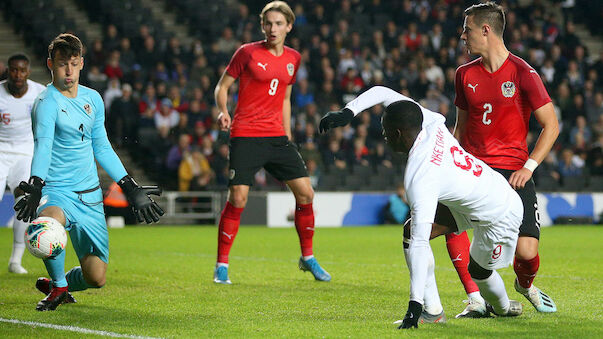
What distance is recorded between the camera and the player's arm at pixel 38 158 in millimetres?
5816

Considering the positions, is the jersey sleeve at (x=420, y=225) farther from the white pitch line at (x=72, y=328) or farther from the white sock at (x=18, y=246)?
the white sock at (x=18, y=246)

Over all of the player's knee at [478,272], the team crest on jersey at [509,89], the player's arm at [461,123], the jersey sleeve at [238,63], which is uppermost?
the jersey sleeve at [238,63]

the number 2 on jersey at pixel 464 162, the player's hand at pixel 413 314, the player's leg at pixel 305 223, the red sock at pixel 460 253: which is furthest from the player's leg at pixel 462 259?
the player's leg at pixel 305 223

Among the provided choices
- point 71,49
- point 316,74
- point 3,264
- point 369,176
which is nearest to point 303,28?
point 316,74

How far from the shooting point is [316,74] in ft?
69.8

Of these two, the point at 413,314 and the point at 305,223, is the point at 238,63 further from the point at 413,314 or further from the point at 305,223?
the point at 413,314

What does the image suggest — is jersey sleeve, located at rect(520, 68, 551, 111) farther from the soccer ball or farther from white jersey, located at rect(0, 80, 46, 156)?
white jersey, located at rect(0, 80, 46, 156)

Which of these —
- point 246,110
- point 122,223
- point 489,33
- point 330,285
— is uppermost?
point 489,33

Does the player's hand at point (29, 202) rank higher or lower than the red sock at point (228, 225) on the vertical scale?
higher

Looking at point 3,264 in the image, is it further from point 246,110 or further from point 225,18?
point 225,18

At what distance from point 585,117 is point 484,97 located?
17005 millimetres

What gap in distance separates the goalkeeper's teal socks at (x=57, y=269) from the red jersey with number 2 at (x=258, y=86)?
104 inches

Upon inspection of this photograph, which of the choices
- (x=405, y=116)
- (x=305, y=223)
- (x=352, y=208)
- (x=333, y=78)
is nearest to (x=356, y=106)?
(x=405, y=116)

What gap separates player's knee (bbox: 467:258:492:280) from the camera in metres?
5.67
